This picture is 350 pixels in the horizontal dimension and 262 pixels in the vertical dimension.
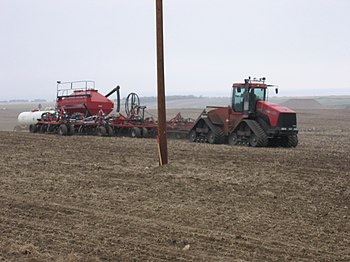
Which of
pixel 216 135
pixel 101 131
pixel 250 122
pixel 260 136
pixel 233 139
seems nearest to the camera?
pixel 260 136

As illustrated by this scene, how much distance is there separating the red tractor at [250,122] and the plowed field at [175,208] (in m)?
3.91

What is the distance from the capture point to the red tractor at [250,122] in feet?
58.9

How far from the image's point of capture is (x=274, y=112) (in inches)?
709

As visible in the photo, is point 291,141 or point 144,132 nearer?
point 291,141

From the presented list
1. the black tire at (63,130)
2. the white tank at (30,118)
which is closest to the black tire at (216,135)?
the black tire at (63,130)

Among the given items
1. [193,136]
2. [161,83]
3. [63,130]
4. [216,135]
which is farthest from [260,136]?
[63,130]

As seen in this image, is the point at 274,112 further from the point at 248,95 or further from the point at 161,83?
the point at 161,83

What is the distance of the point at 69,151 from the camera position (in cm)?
1536

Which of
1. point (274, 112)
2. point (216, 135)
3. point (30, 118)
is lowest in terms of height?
point (216, 135)

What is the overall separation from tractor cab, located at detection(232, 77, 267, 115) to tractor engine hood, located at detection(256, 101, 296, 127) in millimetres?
266

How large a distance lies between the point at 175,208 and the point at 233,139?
36.4 feet

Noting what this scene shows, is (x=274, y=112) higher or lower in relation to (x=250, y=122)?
higher

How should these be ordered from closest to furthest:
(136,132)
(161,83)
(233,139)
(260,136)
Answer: (161,83) → (260,136) → (233,139) → (136,132)

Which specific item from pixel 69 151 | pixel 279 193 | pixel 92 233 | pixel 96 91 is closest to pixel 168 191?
pixel 279 193
